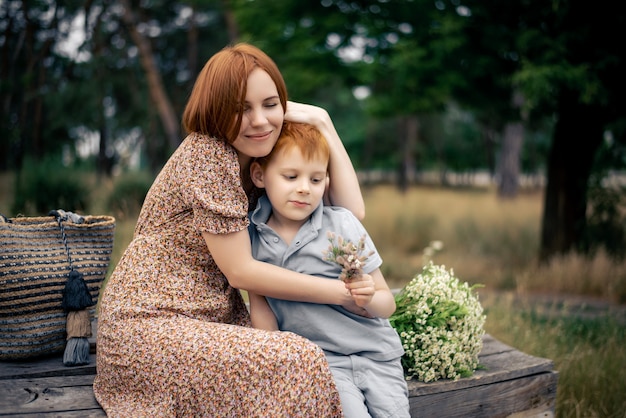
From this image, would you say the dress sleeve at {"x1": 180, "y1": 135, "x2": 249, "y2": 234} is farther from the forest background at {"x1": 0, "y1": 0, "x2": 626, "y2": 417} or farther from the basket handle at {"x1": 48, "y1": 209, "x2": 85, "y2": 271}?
the forest background at {"x1": 0, "y1": 0, "x2": 626, "y2": 417}

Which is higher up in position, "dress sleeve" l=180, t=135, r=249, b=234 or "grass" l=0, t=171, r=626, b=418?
"dress sleeve" l=180, t=135, r=249, b=234

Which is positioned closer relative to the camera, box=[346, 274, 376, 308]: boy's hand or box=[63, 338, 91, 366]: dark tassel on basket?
box=[346, 274, 376, 308]: boy's hand

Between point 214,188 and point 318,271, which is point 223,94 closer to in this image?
point 214,188

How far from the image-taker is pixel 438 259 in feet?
29.4

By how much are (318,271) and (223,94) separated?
746mm

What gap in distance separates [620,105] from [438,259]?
128 inches

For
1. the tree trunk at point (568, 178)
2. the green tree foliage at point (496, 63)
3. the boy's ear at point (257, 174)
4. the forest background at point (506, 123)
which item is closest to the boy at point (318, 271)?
the boy's ear at point (257, 174)

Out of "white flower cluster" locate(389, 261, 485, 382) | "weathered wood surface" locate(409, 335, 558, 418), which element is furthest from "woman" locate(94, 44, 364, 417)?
"weathered wood surface" locate(409, 335, 558, 418)

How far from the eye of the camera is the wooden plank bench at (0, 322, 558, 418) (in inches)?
87.3

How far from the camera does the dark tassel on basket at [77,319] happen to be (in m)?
2.48

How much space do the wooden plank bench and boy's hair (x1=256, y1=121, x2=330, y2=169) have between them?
1.05m

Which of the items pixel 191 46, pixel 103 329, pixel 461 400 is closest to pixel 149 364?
pixel 103 329

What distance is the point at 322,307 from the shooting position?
2.33 meters

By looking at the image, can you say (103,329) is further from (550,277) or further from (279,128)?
(550,277)
